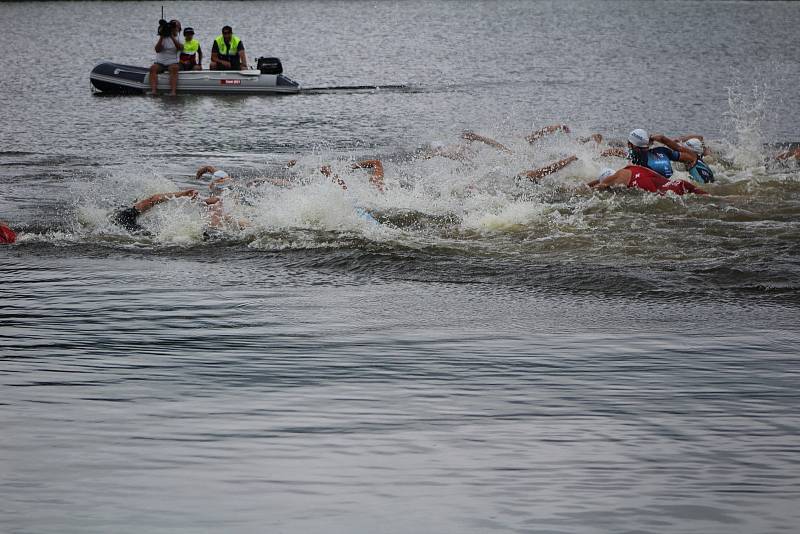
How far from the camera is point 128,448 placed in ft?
22.5

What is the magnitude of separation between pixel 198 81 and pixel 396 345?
18.5 m

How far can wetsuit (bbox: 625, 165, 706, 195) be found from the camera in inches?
558

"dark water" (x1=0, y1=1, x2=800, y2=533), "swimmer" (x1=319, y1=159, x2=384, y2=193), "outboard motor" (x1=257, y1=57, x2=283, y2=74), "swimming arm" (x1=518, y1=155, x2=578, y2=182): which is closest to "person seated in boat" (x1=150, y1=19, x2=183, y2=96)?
"outboard motor" (x1=257, y1=57, x2=283, y2=74)

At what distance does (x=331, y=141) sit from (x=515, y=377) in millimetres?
13351

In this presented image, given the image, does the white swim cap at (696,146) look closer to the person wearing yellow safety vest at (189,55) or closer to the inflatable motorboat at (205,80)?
the inflatable motorboat at (205,80)

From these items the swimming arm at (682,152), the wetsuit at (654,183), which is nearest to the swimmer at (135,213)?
the wetsuit at (654,183)

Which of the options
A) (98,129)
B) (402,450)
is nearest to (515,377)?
(402,450)

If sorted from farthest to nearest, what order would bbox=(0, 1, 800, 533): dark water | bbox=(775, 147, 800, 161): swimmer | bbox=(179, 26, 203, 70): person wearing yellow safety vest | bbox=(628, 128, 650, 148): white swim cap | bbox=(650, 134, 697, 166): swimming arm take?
1. bbox=(179, 26, 203, 70): person wearing yellow safety vest
2. bbox=(775, 147, 800, 161): swimmer
3. bbox=(650, 134, 697, 166): swimming arm
4. bbox=(628, 128, 650, 148): white swim cap
5. bbox=(0, 1, 800, 533): dark water

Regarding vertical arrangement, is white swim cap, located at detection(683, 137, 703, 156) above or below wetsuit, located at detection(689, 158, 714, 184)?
above

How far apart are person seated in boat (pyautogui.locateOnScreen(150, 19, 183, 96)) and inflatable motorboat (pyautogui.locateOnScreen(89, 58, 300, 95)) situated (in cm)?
16

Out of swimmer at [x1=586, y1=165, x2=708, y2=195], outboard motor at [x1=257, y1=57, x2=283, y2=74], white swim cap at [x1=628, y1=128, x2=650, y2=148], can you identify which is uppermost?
outboard motor at [x1=257, y1=57, x2=283, y2=74]

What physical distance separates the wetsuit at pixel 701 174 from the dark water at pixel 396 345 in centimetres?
39

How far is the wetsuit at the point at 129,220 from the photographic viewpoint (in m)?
12.8

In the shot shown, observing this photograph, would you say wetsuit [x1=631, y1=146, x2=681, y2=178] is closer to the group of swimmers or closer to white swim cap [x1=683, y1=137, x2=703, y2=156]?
the group of swimmers
